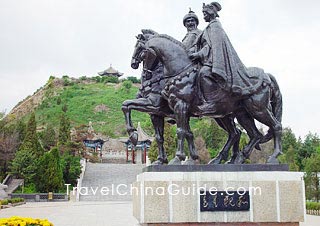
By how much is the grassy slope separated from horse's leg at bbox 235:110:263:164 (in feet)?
186

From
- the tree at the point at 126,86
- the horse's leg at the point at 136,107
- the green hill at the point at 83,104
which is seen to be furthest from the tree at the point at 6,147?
the tree at the point at 126,86

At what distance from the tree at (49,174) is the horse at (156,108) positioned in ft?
76.7

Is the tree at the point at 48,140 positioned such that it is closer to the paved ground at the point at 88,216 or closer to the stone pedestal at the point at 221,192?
the paved ground at the point at 88,216

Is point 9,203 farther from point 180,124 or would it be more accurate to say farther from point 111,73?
point 111,73

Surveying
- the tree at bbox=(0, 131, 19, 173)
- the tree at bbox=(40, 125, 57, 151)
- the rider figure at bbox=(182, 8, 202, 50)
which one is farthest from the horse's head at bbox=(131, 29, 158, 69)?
the tree at bbox=(40, 125, 57, 151)

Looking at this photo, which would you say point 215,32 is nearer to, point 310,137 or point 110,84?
point 310,137

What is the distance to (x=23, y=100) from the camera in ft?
281

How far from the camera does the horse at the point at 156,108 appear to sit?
6523 mm

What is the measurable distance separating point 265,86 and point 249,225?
2.13 metres

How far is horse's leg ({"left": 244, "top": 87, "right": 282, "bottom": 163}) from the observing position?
6293 mm

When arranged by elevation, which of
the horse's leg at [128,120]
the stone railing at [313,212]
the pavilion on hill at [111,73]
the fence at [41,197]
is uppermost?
the pavilion on hill at [111,73]

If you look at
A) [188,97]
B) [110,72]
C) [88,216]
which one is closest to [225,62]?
[188,97]

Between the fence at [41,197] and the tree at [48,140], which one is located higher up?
the tree at [48,140]

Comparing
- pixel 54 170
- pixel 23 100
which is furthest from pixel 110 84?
pixel 54 170
